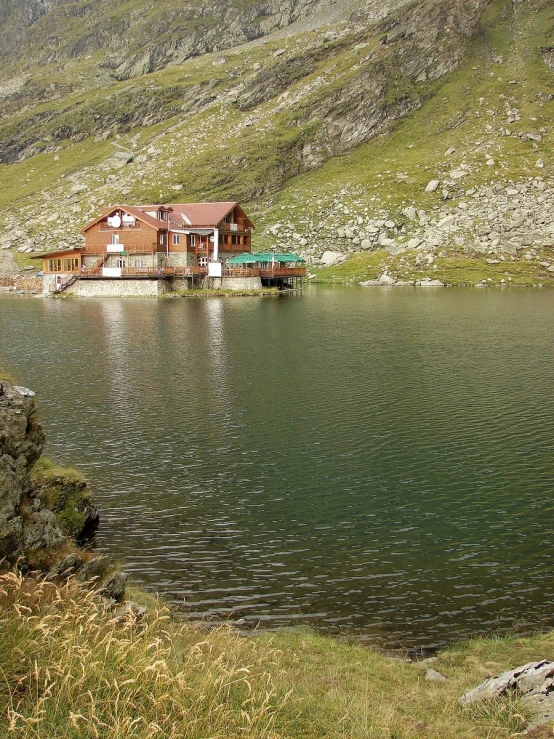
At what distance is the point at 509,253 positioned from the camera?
5103 inches

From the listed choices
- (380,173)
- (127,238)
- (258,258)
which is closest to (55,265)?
(127,238)

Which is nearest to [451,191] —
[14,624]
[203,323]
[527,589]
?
[203,323]

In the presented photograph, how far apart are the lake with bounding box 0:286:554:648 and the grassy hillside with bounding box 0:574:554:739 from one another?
3.11 m

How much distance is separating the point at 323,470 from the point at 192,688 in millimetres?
18458

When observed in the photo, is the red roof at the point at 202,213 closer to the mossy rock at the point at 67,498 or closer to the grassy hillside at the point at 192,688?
the mossy rock at the point at 67,498

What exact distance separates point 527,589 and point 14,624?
14.5m

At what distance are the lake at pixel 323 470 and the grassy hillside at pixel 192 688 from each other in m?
3.11

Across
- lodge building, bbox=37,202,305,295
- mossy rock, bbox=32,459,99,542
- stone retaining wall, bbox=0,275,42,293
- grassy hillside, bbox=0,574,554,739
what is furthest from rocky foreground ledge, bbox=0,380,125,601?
stone retaining wall, bbox=0,275,42,293

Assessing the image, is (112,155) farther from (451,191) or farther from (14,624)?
(14,624)

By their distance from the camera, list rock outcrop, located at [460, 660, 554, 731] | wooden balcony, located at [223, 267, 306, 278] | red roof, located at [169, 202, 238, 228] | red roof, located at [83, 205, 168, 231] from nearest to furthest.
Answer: rock outcrop, located at [460, 660, 554, 731] → red roof, located at [83, 205, 168, 231] → wooden balcony, located at [223, 267, 306, 278] → red roof, located at [169, 202, 238, 228]

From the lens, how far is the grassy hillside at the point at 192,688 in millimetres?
8234

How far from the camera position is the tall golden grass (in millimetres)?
7906

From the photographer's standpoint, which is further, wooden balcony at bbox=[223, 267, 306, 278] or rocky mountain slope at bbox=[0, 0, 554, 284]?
rocky mountain slope at bbox=[0, 0, 554, 284]

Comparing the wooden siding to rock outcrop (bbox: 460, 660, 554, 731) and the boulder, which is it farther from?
rock outcrop (bbox: 460, 660, 554, 731)
